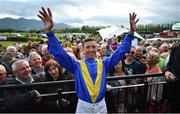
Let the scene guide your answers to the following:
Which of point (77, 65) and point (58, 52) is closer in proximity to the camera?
point (58, 52)

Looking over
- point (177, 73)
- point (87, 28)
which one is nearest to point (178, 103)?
point (177, 73)

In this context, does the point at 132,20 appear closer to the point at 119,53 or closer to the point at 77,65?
the point at 119,53

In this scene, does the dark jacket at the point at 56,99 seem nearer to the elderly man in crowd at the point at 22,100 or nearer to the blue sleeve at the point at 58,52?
the elderly man in crowd at the point at 22,100

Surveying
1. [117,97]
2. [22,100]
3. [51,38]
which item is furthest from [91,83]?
[117,97]

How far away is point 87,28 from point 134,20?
4415 inches

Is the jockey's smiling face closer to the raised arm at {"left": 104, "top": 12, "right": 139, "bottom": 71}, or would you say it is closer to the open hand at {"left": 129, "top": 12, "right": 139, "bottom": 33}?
the raised arm at {"left": 104, "top": 12, "right": 139, "bottom": 71}

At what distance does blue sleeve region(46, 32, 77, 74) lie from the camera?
4379 mm

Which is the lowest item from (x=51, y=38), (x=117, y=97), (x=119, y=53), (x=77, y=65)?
(x=117, y=97)

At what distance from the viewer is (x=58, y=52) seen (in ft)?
14.6

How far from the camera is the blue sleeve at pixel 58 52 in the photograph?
4.38 meters

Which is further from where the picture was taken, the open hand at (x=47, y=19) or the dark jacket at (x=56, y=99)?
the dark jacket at (x=56, y=99)

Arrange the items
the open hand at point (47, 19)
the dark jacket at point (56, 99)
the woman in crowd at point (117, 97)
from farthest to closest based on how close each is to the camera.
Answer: the woman in crowd at point (117, 97), the dark jacket at point (56, 99), the open hand at point (47, 19)

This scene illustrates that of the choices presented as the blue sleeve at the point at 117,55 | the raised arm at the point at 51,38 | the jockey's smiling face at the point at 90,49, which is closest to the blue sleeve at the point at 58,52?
the raised arm at the point at 51,38

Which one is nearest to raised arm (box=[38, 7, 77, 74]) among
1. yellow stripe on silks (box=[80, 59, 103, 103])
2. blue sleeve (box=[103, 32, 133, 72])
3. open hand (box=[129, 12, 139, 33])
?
yellow stripe on silks (box=[80, 59, 103, 103])
